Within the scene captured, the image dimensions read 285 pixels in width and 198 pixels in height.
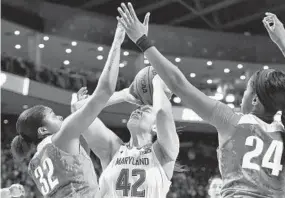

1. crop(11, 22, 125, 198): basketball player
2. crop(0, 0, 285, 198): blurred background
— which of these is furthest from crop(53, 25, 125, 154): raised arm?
crop(0, 0, 285, 198): blurred background

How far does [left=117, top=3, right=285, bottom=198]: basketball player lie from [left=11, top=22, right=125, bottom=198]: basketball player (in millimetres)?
604

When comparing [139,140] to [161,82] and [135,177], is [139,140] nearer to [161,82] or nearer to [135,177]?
[135,177]

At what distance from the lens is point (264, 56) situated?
18.8 metres

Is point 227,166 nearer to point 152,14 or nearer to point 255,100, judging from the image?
point 255,100

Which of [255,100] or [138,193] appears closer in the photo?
[255,100]

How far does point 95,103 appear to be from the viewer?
9.12ft

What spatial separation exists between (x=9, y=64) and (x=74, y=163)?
41.4 ft

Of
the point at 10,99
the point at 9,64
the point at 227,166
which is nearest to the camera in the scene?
the point at 227,166

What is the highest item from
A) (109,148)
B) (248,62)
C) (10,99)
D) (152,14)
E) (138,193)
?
(152,14)

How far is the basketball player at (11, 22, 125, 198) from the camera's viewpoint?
9.16ft

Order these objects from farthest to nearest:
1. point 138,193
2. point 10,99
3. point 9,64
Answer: point 10,99 < point 9,64 < point 138,193

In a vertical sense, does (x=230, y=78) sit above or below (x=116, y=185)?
above

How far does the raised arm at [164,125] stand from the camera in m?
2.86

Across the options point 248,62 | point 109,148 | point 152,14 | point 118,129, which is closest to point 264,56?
point 248,62
